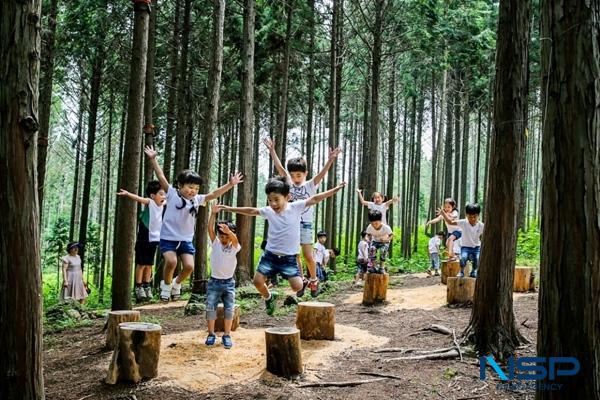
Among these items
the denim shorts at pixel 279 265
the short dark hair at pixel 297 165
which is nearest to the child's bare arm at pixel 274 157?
the short dark hair at pixel 297 165

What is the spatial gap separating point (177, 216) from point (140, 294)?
4435 mm

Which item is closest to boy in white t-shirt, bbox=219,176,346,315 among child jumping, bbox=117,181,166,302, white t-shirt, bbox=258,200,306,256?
white t-shirt, bbox=258,200,306,256

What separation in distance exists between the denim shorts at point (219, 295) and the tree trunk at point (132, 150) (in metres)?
1.41

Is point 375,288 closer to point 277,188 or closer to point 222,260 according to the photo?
point 277,188

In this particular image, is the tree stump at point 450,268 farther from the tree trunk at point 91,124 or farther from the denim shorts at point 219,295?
the tree trunk at point 91,124

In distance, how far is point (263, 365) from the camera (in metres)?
5.73

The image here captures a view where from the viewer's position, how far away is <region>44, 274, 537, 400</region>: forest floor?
5004 mm

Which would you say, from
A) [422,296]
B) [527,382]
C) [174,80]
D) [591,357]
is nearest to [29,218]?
[591,357]

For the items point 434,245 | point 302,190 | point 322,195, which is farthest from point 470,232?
point 434,245

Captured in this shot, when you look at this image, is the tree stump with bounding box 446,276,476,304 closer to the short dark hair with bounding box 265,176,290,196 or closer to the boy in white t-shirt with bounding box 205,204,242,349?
the short dark hair with bounding box 265,176,290,196

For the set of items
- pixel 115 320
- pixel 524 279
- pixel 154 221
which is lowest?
pixel 115 320

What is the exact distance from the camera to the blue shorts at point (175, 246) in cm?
723

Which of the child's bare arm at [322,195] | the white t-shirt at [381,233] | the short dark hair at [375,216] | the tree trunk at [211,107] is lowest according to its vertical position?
the white t-shirt at [381,233]

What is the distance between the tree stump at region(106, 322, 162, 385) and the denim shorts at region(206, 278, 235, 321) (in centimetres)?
111
